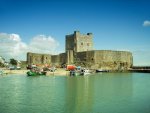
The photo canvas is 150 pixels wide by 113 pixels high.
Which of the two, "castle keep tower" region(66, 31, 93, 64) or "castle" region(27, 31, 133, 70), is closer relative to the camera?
"castle" region(27, 31, 133, 70)

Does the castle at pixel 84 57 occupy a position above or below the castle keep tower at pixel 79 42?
below

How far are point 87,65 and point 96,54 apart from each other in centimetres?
293

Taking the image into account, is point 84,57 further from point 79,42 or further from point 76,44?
point 79,42

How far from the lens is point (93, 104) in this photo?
12453 millimetres

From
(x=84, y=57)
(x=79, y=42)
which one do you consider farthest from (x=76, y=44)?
(x=84, y=57)

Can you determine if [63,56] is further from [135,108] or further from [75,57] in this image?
[135,108]

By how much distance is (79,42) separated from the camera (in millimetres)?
57219

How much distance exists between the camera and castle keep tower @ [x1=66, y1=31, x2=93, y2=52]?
187 ft

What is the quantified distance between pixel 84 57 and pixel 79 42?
434 cm

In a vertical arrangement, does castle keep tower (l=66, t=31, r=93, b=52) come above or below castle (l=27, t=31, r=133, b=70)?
above

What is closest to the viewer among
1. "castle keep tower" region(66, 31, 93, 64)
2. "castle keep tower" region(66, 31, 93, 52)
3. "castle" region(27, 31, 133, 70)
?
"castle" region(27, 31, 133, 70)

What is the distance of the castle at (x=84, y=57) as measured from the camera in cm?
5438

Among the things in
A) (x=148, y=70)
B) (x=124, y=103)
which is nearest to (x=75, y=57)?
(x=148, y=70)

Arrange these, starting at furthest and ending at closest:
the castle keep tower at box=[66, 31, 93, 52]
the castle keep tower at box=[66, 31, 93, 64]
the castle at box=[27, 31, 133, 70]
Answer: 1. the castle keep tower at box=[66, 31, 93, 52]
2. the castle keep tower at box=[66, 31, 93, 64]
3. the castle at box=[27, 31, 133, 70]
